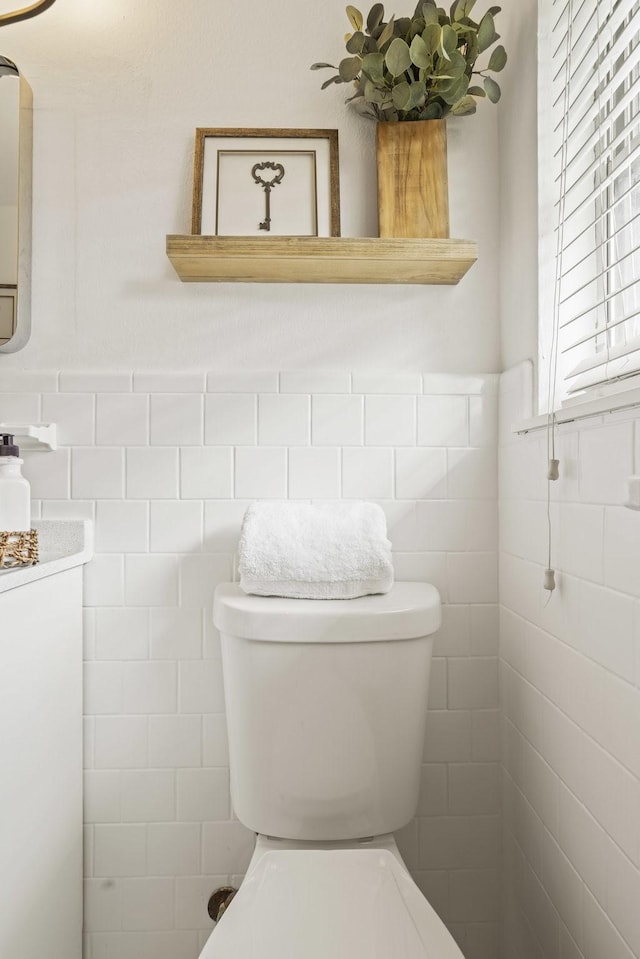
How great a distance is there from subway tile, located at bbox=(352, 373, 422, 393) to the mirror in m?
0.62

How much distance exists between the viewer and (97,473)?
1301 mm

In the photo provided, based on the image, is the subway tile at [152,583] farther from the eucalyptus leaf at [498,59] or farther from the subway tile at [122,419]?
the eucalyptus leaf at [498,59]

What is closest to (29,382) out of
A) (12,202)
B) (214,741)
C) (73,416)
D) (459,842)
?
(73,416)

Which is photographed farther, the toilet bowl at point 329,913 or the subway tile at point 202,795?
the subway tile at point 202,795

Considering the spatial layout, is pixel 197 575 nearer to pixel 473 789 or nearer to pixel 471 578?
pixel 471 578

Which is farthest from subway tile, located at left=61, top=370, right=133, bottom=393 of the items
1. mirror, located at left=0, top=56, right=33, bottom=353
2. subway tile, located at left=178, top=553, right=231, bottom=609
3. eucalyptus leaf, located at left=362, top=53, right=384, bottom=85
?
eucalyptus leaf, located at left=362, top=53, right=384, bottom=85

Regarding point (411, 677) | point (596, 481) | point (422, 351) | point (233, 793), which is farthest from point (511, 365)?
point (233, 793)

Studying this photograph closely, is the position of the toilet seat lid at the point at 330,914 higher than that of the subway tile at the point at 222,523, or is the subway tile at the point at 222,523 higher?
the subway tile at the point at 222,523

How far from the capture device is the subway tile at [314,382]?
1.31 meters

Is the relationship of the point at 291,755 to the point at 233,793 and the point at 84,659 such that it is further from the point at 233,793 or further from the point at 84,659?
the point at 84,659

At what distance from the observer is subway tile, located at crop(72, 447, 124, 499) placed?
130 cm

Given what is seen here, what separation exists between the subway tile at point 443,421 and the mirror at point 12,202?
0.75 meters

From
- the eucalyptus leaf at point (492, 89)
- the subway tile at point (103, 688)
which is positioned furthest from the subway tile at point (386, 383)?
the subway tile at point (103, 688)

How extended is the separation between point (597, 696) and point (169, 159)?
1.16 m
